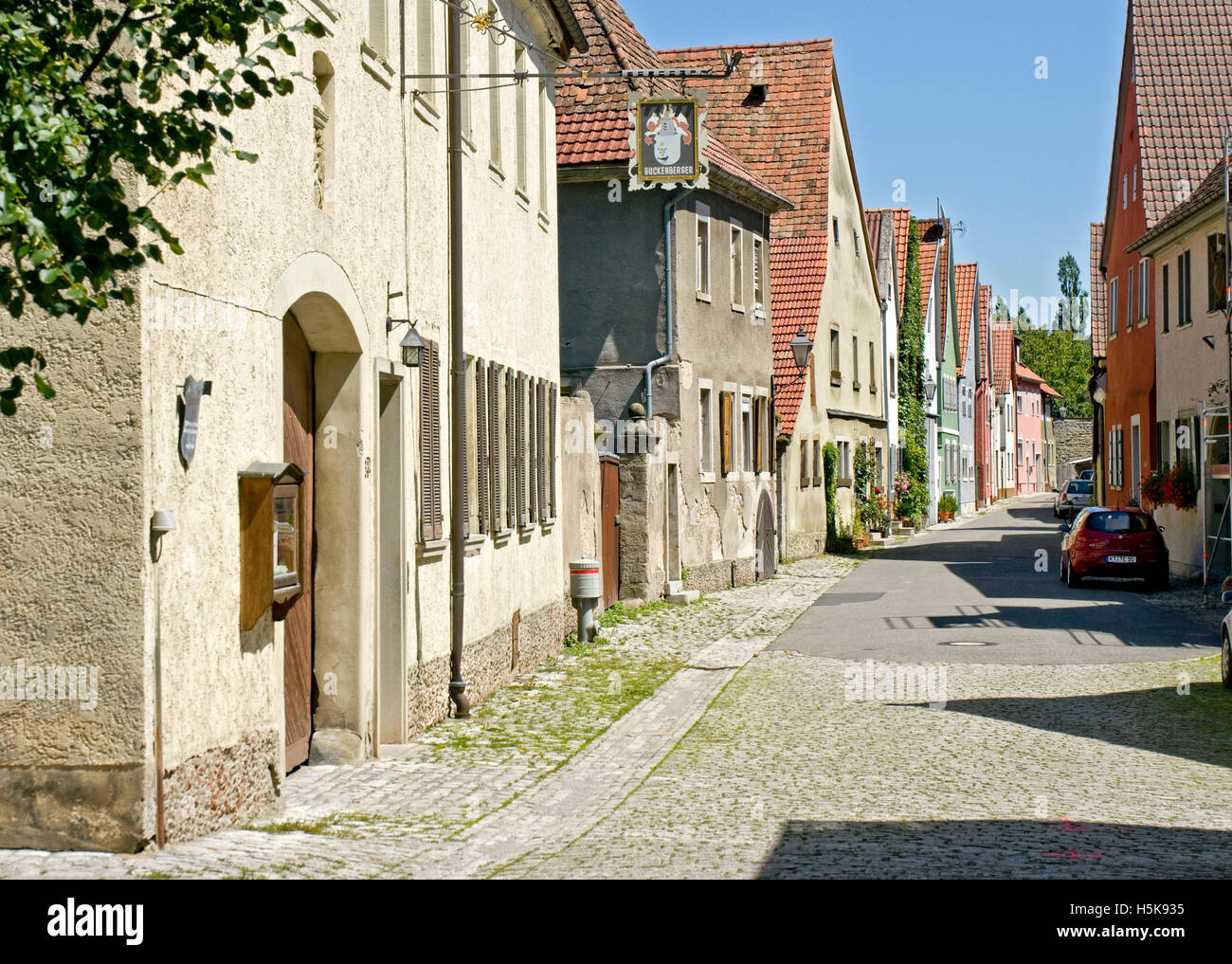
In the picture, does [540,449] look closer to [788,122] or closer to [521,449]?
[521,449]

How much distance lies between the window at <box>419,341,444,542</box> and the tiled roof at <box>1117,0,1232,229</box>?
23.8 meters

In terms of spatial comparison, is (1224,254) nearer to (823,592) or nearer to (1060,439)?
(823,592)

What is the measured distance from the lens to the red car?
2738cm

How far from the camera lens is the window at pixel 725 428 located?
92.4 feet

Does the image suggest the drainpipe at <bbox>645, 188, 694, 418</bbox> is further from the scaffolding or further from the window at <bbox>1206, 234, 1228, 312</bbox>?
the window at <bbox>1206, 234, 1228, 312</bbox>

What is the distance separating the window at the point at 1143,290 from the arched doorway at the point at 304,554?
26860 mm

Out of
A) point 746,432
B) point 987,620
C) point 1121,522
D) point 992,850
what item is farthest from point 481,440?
point 1121,522

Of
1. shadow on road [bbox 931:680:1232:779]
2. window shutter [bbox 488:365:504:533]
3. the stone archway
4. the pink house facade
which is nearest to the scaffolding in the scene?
shadow on road [bbox 931:680:1232:779]

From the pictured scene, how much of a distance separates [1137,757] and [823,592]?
53.1 feet

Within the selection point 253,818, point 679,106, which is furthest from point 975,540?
point 253,818

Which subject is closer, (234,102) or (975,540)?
(234,102)

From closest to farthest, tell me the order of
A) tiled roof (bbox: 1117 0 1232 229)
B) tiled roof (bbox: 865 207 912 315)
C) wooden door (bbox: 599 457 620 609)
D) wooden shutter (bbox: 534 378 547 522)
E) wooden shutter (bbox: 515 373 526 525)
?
wooden shutter (bbox: 515 373 526 525) → wooden shutter (bbox: 534 378 547 522) → wooden door (bbox: 599 457 620 609) → tiled roof (bbox: 1117 0 1232 229) → tiled roof (bbox: 865 207 912 315)

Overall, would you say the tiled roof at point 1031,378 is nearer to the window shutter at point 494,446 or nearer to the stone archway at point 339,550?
the window shutter at point 494,446
